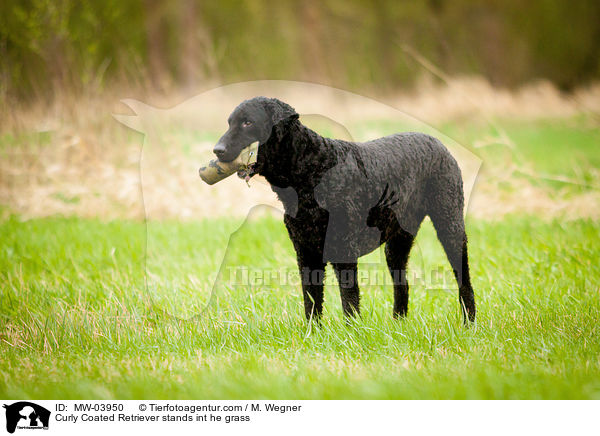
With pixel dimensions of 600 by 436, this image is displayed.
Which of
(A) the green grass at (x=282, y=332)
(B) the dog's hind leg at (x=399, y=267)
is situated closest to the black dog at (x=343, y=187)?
(B) the dog's hind leg at (x=399, y=267)

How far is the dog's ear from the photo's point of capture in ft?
8.30

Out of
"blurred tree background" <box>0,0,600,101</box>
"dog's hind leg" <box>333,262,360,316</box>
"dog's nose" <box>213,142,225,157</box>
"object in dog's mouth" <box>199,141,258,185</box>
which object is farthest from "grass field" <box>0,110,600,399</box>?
"blurred tree background" <box>0,0,600,101</box>

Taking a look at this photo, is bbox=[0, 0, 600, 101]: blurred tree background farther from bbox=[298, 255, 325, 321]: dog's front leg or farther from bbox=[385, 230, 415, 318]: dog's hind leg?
bbox=[298, 255, 325, 321]: dog's front leg

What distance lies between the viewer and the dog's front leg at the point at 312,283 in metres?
2.83

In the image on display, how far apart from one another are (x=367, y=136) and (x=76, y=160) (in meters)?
4.63

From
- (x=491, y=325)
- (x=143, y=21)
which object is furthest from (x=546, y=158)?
(x=143, y=21)

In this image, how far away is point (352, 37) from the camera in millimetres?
15234

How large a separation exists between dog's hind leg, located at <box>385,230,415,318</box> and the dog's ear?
1.11 m

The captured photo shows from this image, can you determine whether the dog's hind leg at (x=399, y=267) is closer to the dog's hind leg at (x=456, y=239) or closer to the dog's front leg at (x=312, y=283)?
the dog's hind leg at (x=456, y=239)

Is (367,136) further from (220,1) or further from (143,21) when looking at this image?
(220,1)

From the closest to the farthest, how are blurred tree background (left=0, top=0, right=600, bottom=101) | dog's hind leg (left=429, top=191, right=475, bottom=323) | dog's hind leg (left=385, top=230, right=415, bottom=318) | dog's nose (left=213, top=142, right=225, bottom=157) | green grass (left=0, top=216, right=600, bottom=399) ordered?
dog's nose (left=213, top=142, right=225, bottom=157) → green grass (left=0, top=216, right=600, bottom=399) → dog's hind leg (left=429, top=191, right=475, bottom=323) → dog's hind leg (left=385, top=230, right=415, bottom=318) → blurred tree background (left=0, top=0, right=600, bottom=101)
